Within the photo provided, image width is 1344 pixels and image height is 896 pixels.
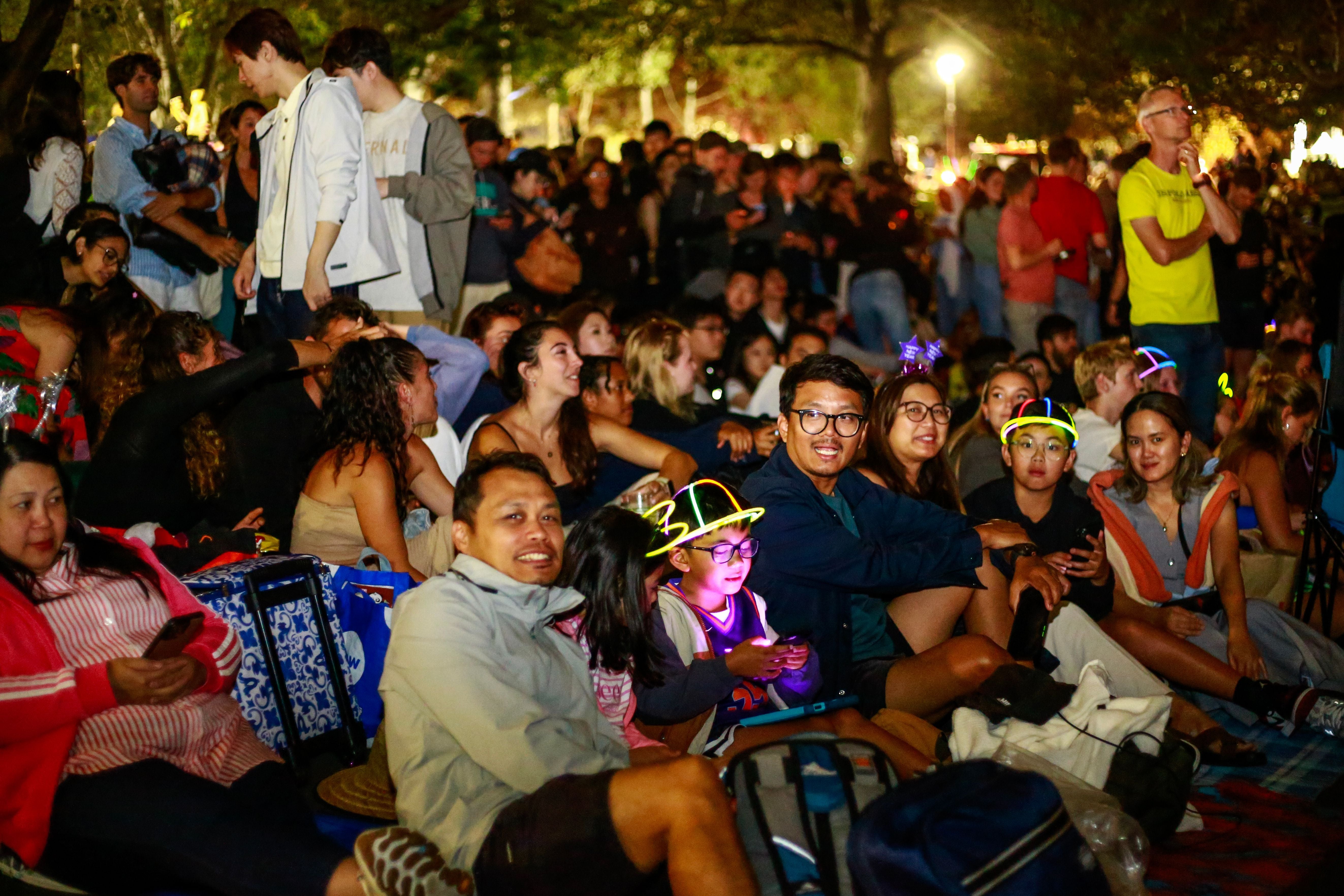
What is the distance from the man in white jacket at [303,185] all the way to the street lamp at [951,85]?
17.5 meters

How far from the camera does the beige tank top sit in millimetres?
4742

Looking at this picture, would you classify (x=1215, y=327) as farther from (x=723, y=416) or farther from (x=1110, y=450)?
(x=723, y=416)

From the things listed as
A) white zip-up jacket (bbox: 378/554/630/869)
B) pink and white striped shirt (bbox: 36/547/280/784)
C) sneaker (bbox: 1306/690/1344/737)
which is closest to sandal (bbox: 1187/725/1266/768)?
sneaker (bbox: 1306/690/1344/737)

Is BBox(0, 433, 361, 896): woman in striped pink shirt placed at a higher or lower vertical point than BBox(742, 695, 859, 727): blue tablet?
higher

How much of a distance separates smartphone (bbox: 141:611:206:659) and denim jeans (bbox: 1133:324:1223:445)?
5.34m

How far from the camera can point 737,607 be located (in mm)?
4340

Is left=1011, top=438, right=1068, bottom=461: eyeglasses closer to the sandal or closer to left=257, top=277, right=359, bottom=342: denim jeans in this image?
the sandal

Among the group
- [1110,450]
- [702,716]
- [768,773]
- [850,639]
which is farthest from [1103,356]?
[768,773]

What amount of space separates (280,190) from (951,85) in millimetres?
28989

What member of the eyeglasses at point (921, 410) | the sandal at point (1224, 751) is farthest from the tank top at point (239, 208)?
the sandal at point (1224, 751)

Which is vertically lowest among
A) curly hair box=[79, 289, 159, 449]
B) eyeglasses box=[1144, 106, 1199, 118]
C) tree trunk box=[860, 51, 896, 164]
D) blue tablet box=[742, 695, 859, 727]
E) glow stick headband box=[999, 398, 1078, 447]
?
blue tablet box=[742, 695, 859, 727]

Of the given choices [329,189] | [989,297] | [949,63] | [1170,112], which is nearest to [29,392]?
[329,189]

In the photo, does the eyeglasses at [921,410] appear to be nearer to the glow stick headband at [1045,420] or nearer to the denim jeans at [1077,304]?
the glow stick headband at [1045,420]

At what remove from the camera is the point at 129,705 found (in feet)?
11.0
